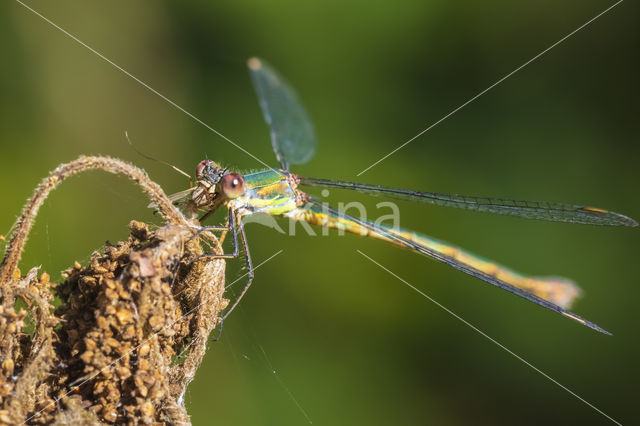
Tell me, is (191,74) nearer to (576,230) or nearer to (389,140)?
(389,140)

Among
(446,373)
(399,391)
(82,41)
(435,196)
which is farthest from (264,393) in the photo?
(82,41)

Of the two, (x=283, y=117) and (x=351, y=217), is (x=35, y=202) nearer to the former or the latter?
(x=283, y=117)

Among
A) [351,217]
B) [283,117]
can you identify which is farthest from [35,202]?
[351,217]

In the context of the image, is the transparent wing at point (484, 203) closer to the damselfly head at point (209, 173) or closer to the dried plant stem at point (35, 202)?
the damselfly head at point (209, 173)

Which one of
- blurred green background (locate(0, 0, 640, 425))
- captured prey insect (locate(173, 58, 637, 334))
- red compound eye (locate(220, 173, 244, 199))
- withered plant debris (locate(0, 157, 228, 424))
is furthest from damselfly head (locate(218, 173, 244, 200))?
withered plant debris (locate(0, 157, 228, 424))

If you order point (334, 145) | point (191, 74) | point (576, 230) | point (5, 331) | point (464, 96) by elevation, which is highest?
point (191, 74)

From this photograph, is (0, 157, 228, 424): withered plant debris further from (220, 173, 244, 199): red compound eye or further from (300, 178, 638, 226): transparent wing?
(300, 178, 638, 226): transparent wing
